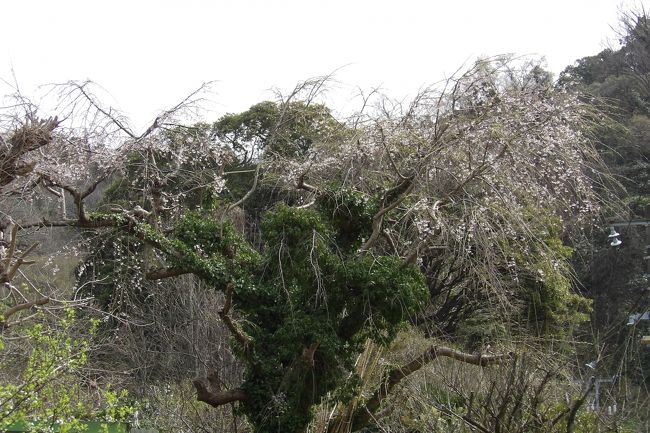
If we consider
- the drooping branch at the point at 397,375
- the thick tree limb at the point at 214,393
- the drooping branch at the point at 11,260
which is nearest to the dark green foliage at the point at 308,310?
the thick tree limb at the point at 214,393

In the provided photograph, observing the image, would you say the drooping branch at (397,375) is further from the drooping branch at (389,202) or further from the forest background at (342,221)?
the drooping branch at (389,202)

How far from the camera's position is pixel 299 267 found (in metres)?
7.31

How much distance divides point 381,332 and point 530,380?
3200 millimetres

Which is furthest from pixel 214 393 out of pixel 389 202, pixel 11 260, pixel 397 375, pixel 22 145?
pixel 22 145

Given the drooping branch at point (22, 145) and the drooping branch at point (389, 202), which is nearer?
the drooping branch at point (22, 145)

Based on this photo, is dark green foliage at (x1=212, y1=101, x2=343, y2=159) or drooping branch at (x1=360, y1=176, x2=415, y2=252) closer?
drooping branch at (x1=360, y1=176, x2=415, y2=252)

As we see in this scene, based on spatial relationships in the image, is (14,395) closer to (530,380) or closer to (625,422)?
(530,380)

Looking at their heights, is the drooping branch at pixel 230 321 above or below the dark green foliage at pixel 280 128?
below

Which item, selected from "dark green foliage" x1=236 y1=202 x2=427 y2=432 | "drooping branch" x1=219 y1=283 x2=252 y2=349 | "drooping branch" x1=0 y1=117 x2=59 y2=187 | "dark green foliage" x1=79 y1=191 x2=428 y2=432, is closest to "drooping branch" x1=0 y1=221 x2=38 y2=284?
"drooping branch" x1=0 y1=117 x2=59 y2=187

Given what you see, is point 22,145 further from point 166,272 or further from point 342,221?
point 342,221

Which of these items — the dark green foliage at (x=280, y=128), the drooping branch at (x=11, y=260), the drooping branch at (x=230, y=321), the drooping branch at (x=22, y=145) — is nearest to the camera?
the drooping branch at (x=11, y=260)

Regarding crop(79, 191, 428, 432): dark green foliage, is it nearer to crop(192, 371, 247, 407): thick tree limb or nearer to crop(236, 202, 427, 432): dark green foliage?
crop(236, 202, 427, 432): dark green foliage

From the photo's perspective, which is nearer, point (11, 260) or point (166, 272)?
point (11, 260)

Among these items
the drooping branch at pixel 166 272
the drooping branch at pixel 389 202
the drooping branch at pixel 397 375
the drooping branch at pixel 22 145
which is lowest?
the drooping branch at pixel 397 375
